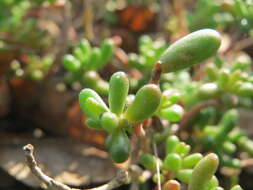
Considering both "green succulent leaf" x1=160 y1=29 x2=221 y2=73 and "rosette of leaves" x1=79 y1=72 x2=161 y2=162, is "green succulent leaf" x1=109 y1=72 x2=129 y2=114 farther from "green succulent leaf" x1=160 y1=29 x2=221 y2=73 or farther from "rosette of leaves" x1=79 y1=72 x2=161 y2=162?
"green succulent leaf" x1=160 y1=29 x2=221 y2=73

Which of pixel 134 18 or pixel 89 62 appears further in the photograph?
pixel 134 18

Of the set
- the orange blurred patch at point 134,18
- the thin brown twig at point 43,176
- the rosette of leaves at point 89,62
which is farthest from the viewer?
the orange blurred patch at point 134,18

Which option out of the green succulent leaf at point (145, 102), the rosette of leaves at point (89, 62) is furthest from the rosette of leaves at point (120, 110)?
the rosette of leaves at point (89, 62)

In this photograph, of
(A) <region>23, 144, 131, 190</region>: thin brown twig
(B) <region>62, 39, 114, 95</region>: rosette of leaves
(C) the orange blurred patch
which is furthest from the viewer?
(C) the orange blurred patch

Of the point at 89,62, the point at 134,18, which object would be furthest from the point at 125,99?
the point at 134,18

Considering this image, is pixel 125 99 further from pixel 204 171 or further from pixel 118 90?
pixel 204 171

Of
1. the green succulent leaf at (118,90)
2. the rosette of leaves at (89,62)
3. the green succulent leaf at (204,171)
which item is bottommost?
the green succulent leaf at (204,171)

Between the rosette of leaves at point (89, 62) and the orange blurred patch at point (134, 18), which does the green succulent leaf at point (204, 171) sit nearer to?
the rosette of leaves at point (89, 62)

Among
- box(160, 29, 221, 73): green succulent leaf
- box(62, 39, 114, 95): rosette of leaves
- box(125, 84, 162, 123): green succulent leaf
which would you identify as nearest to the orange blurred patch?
box(62, 39, 114, 95): rosette of leaves

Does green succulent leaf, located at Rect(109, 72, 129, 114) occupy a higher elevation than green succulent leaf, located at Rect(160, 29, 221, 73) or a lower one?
lower

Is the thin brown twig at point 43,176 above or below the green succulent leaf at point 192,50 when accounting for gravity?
below

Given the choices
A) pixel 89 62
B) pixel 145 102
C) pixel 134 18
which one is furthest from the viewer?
pixel 134 18

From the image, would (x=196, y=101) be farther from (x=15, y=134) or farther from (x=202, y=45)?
(x=15, y=134)
